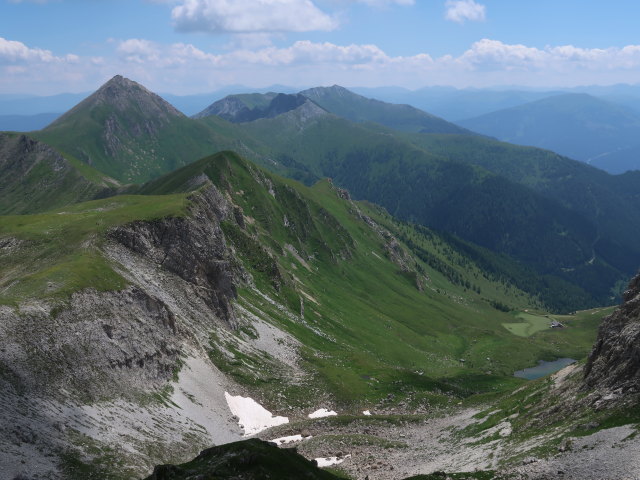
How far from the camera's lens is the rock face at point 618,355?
56.6m

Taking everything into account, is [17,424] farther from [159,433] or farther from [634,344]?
[634,344]

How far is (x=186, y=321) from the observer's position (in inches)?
4161

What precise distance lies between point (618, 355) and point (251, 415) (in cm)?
6090

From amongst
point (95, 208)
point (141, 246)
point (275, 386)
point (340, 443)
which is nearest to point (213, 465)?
point (340, 443)

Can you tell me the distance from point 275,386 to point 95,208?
8266 centimetres

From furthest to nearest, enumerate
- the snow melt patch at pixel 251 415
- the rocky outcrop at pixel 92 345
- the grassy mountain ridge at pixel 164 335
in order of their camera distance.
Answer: the snow melt patch at pixel 251 415 → the grassy mountain ridge at pixel 164 335 → the rocky outcrop at pixel 92 345

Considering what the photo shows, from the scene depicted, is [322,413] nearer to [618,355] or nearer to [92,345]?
[92,345]

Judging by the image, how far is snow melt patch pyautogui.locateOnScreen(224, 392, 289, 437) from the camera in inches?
3538

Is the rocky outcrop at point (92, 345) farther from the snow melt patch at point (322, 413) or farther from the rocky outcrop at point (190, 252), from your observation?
the snow melt patch at point (322, 413)

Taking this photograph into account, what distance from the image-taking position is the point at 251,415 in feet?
305

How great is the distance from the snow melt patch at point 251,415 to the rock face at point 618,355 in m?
53.2

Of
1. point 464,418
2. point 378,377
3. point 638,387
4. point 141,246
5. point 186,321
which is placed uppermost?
point 141,246

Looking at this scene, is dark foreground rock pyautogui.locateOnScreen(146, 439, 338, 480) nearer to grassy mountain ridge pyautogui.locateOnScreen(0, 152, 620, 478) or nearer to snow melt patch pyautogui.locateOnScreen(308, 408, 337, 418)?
grassy mountain ridge pyautogui.locateOnScreen(0, 152, 620, 478)

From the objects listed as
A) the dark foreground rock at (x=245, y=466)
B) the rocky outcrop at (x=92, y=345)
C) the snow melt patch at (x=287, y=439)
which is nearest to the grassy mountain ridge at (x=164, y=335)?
the rocky outcrop at (x=92, y=345)
